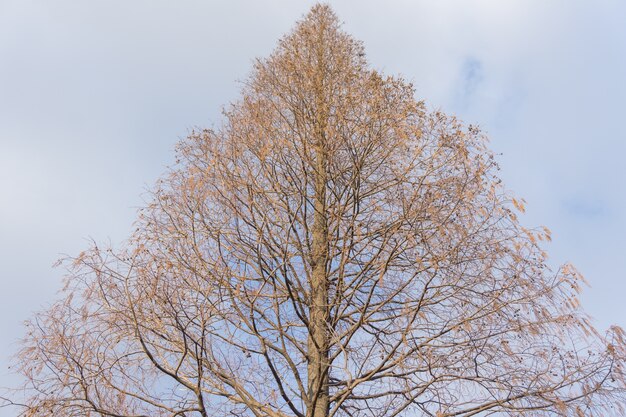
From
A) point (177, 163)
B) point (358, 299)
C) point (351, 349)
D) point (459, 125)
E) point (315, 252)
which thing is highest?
point (177, 163)

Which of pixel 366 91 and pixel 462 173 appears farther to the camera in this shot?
pixel 366 91

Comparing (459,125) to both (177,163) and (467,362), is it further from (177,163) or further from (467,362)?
(177,163)

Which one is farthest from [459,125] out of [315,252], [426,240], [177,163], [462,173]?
[177,163]

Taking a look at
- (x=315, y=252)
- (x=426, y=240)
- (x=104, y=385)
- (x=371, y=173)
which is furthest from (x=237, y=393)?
(x=371, y=173)

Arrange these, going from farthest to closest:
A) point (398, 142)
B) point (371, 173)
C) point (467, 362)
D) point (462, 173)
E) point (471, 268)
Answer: point (371, 173) < point (398, 142) < point (462, 173) < point (471, 268) < point (467, 362)

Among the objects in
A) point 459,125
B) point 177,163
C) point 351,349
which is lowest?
point 351,349

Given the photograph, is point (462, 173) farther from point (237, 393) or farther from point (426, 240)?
point (237, 393)

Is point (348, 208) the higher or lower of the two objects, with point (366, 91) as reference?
lower

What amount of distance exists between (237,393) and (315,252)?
5.29 feet

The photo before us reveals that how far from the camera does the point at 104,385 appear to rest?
453 cm

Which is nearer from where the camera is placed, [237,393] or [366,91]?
[237,393]

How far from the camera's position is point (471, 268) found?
16.1ft

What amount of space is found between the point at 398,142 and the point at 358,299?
1667 mm

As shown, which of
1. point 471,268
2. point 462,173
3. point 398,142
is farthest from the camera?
point 398,142
